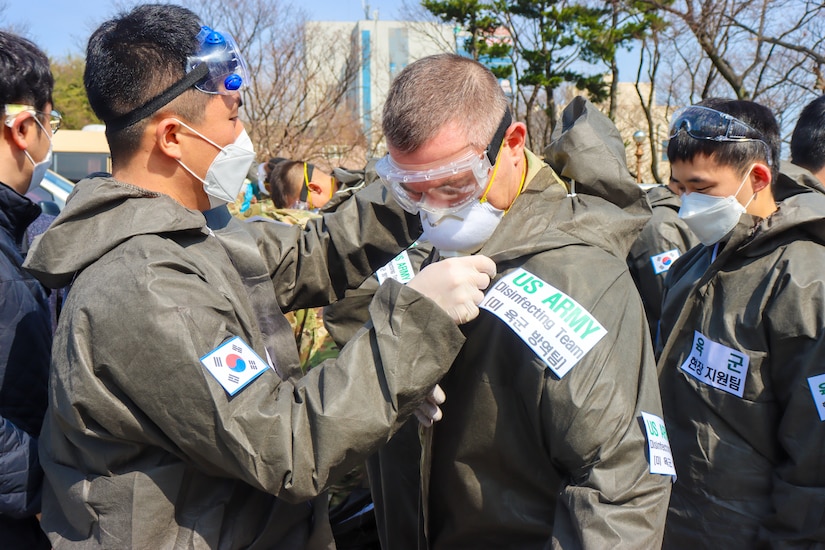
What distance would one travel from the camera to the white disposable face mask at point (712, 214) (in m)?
3.22

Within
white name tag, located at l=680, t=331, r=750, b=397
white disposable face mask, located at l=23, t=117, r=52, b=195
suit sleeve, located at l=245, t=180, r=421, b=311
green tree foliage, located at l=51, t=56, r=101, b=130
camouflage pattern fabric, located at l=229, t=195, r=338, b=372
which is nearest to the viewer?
suit sleeve, located at l=245, t=180, r=421, b=311

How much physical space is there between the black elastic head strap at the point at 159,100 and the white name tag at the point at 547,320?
1056 mm

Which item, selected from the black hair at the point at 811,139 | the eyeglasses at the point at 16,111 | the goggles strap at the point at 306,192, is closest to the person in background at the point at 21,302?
the eyeglasses at the point at 16,111

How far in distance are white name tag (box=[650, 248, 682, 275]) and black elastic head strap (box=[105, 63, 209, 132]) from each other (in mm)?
3656

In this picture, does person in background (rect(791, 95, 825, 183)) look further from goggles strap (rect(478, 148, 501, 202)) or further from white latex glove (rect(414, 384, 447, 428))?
white latex glove (rect(414, 384, 447, 428))

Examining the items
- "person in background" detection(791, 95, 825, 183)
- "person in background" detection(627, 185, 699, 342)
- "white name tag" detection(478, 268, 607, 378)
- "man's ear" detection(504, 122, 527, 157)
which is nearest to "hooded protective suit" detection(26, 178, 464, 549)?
"white name tag" detection(478, 268, 607, 378)

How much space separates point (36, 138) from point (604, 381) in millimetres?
2281

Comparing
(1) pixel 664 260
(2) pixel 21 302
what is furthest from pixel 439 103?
(1) pixel 664 260

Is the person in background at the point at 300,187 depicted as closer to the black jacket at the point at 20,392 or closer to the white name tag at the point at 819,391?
the black jacket at the point at 20,392

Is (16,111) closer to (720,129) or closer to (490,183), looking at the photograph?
(490,183)

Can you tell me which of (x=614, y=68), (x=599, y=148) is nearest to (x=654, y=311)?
(x=599, y=148)

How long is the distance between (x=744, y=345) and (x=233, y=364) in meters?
2.11

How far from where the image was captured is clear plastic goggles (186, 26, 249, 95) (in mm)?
2176

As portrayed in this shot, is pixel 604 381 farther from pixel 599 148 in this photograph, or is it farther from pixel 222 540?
pixel 222 540
